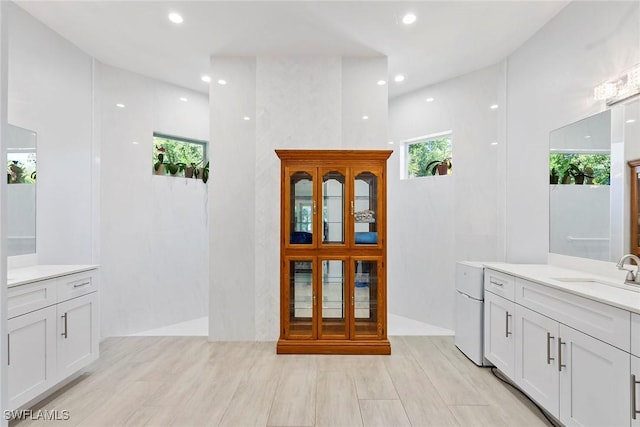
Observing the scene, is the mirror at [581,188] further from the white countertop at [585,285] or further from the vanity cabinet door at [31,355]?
the vanity cabinet door at [31,355]

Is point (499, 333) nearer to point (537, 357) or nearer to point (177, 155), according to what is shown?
point (537, 357)

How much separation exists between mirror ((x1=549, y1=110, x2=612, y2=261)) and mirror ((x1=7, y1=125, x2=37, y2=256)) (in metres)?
4.39

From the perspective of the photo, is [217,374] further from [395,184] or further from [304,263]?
[395,184]

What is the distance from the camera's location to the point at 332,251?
3098 mm

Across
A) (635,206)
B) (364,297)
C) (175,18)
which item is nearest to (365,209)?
(364,297)

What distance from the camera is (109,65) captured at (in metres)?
3.58

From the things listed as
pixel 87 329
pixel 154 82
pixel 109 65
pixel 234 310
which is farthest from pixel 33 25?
pixel 234 310

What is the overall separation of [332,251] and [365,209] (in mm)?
521

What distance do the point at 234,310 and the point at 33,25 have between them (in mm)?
3159

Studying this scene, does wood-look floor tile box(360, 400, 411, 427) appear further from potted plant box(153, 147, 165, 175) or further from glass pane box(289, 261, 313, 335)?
potted plant box(153, 147, 165, 175)

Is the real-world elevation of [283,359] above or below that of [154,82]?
below

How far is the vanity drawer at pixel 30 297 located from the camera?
1958mm

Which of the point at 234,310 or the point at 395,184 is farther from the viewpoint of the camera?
the point at 395,184

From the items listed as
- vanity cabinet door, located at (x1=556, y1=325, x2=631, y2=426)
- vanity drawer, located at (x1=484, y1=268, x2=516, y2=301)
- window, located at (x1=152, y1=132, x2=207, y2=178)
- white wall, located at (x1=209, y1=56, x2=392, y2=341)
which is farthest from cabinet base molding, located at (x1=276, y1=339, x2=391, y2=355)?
window, located at (x1=152, y1=132, x2=207, y2=178)
